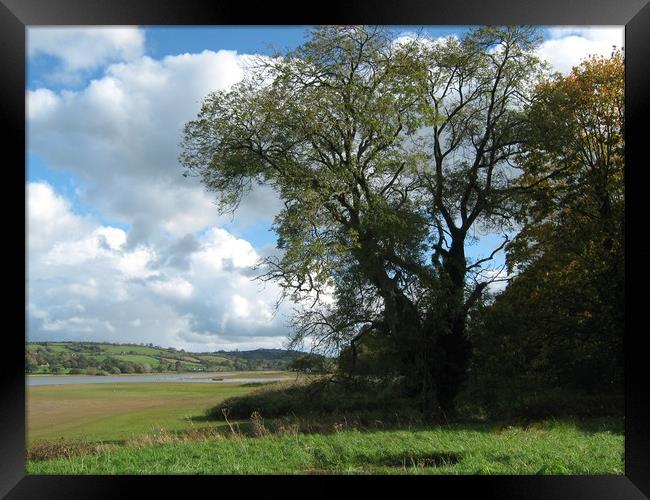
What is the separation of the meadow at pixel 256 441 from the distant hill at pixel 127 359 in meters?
0.24

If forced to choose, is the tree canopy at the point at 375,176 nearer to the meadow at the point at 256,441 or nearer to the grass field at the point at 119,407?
the meadow at the point at 256,441

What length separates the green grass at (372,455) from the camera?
552 centimetres

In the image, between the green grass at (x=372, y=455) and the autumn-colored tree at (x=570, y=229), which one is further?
the autumn-colored tree at (x=570, y=229)

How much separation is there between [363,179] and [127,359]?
12.4 feet

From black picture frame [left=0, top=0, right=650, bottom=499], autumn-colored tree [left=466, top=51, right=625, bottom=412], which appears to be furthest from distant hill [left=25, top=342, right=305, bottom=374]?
autumn-colored tree [left=466, top=51, right=625, bottom=412]

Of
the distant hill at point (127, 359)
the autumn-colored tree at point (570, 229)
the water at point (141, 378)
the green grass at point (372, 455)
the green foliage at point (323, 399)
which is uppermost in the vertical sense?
the autumn-colored tree at point (570, 229)
